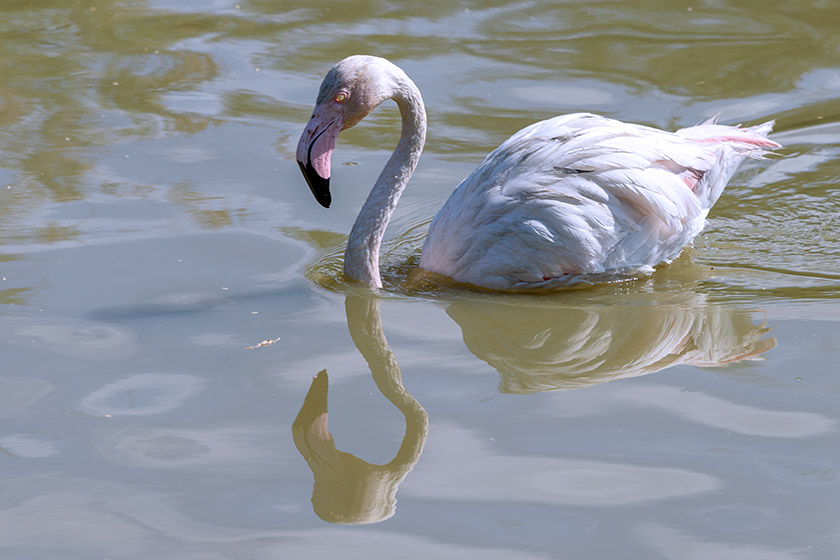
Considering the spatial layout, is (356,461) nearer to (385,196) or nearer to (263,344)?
(263,344)

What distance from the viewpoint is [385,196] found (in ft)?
17.8

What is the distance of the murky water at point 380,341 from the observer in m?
A: 3.36

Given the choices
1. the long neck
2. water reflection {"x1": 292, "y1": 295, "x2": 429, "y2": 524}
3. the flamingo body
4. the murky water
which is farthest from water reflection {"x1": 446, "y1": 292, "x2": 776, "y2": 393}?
the long neck

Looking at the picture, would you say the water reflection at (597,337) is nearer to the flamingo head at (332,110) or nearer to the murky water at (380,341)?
the murky water at (380,341)

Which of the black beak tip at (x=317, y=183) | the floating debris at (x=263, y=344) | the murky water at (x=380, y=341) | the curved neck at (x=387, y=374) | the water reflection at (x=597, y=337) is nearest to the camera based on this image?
the murky water at (x=380, y=341)

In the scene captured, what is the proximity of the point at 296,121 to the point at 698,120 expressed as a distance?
2592 millimetres

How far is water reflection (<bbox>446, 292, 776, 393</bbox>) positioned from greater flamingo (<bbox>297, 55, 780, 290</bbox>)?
276mm

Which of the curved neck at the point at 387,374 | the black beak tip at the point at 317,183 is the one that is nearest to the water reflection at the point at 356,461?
the curved neck at the point at 387,374

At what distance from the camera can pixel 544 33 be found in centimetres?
881

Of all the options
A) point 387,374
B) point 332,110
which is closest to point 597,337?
point 387,374

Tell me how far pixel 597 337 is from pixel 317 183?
1.45 metres

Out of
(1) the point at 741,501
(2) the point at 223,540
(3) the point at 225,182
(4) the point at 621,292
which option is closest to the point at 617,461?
(1) the point at 741,501

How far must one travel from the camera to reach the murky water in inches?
132

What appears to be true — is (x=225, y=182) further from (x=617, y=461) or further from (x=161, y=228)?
(x=617, y=461)
